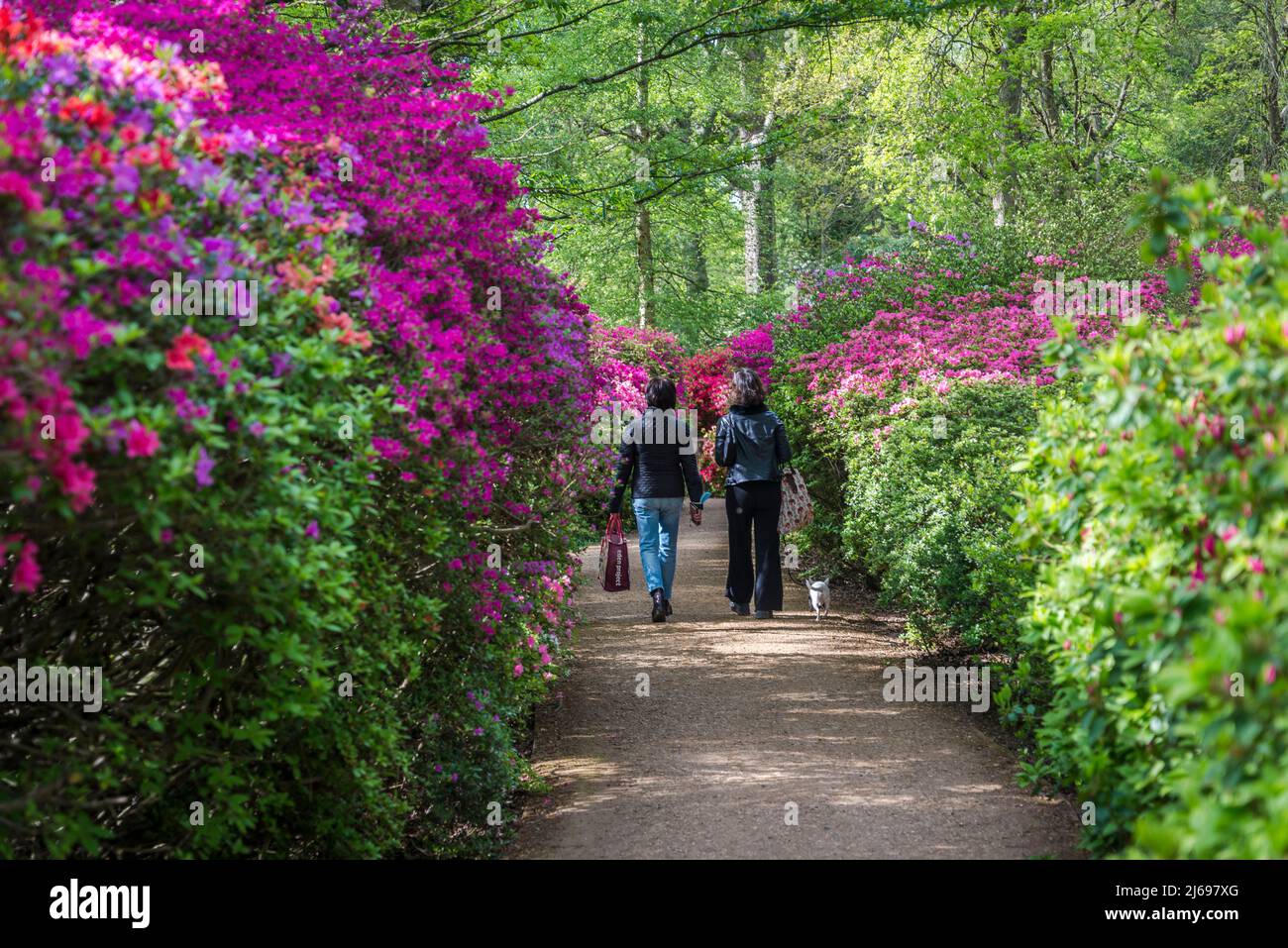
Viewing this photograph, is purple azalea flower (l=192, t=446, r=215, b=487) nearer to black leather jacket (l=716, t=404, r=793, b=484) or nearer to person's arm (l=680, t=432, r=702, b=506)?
black leather jacket (l=716, t=404, r=793, b=484)

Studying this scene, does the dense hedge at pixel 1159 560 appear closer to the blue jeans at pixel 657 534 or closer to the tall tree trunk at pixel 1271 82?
the blue jeans at pixel 657 534

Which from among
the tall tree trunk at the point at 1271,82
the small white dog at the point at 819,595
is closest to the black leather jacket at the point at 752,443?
the small white dog at the point at 819,595

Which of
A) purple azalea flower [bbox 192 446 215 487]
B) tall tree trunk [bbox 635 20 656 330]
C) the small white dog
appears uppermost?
tall tree trunk [bbox 635 20 656 330]

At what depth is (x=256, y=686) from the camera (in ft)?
12.7

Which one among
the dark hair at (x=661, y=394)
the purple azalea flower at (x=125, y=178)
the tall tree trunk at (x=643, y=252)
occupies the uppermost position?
the tall tree trunk at (x=643, y=252)

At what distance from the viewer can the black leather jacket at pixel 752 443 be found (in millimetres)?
10297

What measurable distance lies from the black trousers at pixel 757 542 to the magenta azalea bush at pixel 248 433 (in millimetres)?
4453

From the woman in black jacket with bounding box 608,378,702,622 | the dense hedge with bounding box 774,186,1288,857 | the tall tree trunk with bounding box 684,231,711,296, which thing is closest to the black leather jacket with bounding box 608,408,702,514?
the woman in black jacket with bounding box 608,378,702,622

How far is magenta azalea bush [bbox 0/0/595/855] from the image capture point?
9.18ft

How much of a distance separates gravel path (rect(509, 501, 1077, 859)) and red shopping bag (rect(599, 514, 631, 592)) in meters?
0.50

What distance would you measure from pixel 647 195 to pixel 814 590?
375cm

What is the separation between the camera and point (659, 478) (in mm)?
10508

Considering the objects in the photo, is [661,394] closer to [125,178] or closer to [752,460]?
[752,460]

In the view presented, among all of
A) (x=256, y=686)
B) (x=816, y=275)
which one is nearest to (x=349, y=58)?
(x=256, y=686)
